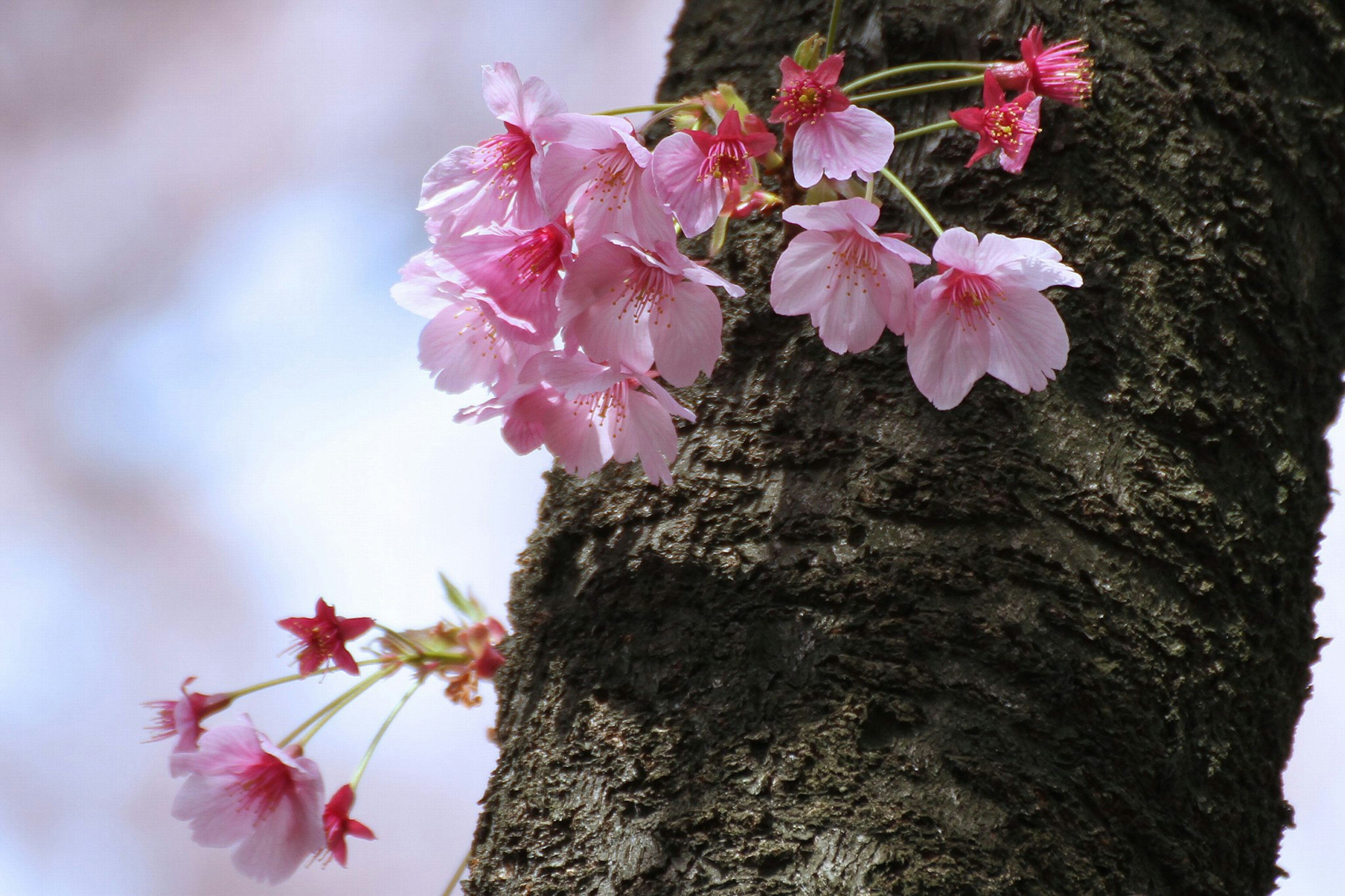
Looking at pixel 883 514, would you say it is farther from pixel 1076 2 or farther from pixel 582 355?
pixel 1076 2

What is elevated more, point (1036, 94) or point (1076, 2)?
point (1076, 2)

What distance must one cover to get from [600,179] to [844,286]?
0.61 ft

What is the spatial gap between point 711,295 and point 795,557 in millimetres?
202

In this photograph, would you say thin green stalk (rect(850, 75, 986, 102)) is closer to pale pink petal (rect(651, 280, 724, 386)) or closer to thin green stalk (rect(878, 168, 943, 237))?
thin green stalk (rect(878, 168, 943, 237))

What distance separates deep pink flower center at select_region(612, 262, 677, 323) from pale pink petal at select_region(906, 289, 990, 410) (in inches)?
6.8

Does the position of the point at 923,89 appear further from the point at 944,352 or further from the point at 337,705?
the point at 337,705

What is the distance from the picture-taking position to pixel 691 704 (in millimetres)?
692

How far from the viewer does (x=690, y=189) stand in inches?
24.9

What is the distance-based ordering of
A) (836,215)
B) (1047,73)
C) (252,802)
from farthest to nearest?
(252,802)
(1047,73)
(836,215)

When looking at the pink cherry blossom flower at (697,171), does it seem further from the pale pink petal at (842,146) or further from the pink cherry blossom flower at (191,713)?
the pink cherry blossom flower at (191,713)

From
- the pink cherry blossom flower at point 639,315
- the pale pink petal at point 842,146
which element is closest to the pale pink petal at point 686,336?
the pink cherry blossom flower at point 639,315

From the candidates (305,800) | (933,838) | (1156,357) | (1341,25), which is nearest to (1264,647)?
(1156,357)

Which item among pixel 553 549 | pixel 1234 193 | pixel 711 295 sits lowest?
pixel 553 549

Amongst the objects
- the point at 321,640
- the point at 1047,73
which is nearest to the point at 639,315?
the point at 1047,73
